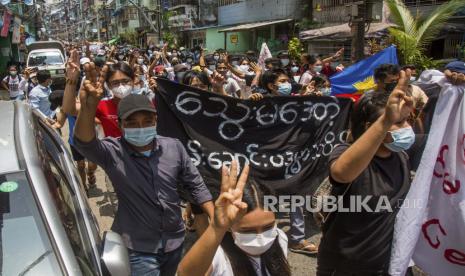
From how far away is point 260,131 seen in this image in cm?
414

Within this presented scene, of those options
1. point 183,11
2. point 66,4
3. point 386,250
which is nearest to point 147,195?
point 386,250

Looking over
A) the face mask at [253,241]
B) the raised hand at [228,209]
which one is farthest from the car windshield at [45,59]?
the raised hand at [228,209]

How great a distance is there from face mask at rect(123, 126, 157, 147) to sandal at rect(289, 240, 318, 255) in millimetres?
2205

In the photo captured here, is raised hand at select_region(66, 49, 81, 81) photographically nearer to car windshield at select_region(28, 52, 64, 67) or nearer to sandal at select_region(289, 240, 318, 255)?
sandal at select_region(289, 240, 318, 255)

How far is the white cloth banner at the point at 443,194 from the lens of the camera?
2.29 m

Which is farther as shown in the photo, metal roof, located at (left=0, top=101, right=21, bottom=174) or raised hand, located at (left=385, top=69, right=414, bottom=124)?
raised hand, located at (left=385, top=69, right=414, bottom=124)

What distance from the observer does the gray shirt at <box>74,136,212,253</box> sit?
92.7 inches

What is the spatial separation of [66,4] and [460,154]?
110048 millimetres

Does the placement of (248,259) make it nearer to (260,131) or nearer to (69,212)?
(69,212)

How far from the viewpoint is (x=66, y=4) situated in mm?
100938

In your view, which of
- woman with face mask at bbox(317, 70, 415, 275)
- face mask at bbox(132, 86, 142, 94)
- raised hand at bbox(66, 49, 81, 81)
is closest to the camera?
woman with face mask at bbox(317, 70, 415, 275)

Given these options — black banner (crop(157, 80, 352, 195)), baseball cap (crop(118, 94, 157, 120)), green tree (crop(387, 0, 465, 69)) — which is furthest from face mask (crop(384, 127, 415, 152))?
green tree (crop(387, 0, 465, 69))

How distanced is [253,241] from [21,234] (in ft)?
3.21

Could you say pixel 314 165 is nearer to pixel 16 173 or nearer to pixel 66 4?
pixel 16 173
